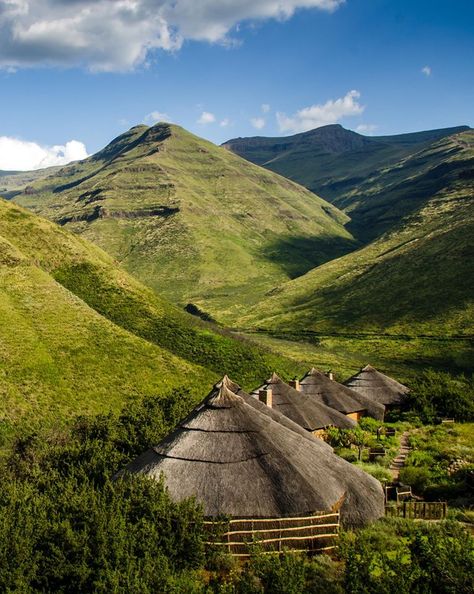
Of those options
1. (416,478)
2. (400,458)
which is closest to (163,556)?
(416,478)

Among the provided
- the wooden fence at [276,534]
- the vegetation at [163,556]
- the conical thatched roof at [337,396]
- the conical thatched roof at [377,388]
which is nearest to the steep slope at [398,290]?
the conical thatched roof at [377,388]

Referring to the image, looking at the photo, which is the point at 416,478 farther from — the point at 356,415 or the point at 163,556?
the point at 356,415

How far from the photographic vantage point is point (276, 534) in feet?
55.4

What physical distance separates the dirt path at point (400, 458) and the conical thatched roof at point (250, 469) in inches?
343

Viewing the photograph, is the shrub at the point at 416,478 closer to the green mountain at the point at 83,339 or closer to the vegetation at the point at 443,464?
the vegetation at the point at 443,464

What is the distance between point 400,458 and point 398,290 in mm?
104071

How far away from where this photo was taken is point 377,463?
3019 centimetres

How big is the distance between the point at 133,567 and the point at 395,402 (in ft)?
141

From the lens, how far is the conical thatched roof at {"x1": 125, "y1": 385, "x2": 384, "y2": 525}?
1709 centimetres

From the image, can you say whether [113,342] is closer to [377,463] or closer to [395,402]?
[395,402]

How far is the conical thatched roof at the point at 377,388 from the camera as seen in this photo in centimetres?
5144

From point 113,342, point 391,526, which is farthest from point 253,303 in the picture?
point 391,526

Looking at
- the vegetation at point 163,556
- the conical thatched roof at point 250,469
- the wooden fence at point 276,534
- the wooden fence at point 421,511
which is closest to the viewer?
the vegetation at point 163,556

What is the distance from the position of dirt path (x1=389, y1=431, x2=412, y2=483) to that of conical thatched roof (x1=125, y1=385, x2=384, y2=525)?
8720mm
